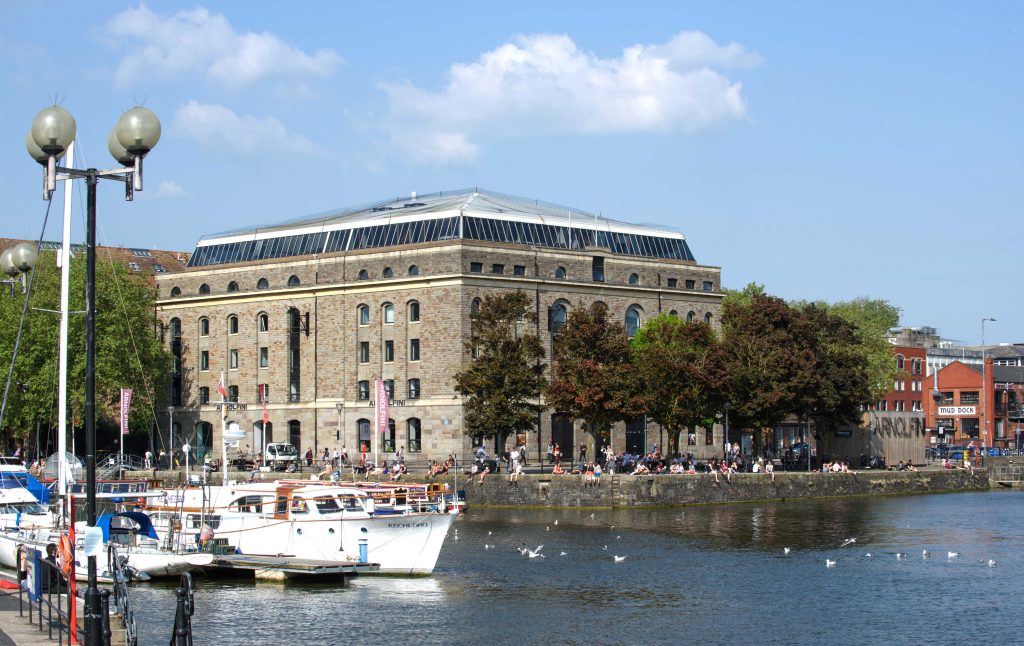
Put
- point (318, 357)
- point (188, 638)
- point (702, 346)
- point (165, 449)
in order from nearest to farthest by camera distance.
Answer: point (188, 638), point (702, 346), point (318, 357), point (165, 449)

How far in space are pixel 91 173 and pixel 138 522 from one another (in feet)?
82.9

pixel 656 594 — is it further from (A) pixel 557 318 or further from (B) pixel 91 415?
(A) pixel 557 318

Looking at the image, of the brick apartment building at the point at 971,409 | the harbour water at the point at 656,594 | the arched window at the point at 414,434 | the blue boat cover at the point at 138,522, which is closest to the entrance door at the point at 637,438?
the arched window at the point at 414,434

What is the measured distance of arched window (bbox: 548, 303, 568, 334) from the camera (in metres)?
103

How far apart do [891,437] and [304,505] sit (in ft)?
222

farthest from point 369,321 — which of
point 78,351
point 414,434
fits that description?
point 78,351

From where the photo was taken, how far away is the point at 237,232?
115875 millimetres

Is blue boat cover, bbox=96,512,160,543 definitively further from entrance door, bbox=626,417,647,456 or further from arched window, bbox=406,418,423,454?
entrance door, bbox=626,417,647,456

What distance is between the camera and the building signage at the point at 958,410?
164125 millimetres

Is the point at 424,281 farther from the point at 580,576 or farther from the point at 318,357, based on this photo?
the point at 580,576

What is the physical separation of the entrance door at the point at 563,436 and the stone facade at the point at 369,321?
0.51 m

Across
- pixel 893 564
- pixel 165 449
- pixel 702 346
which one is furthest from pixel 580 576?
pixel 165 449

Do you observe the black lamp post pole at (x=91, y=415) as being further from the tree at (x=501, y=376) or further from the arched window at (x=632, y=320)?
the arched window at (x=632, y=320)

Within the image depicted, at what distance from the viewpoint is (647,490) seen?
3108 inches
